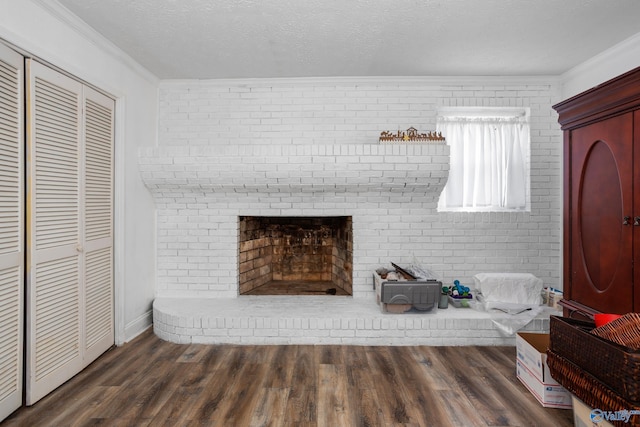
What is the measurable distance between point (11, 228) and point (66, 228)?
45cm

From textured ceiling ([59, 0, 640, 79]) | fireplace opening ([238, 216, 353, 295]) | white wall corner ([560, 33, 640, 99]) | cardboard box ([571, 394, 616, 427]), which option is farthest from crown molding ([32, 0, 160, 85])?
white wall corner ([560, 33, 640, 99])

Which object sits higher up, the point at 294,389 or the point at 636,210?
the point at 636,210

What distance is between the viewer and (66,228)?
2.65 m

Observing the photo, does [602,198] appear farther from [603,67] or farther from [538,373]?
[603,67]

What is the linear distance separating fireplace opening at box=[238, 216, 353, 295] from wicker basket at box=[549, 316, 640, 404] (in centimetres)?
246

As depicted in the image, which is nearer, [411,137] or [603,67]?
[603,67]

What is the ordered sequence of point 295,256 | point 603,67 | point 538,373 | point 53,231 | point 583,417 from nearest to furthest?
1. point 583,417
2. point 538,373
3. point 53,231
4. point 603,67
5. point 295,256

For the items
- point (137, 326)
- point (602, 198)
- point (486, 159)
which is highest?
point (486, 159)

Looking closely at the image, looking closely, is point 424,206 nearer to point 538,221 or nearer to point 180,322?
point 538,221

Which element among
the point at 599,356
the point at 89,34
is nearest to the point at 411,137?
the point at 599,356

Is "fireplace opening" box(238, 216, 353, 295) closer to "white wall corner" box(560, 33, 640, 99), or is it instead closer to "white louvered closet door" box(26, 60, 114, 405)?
"white louvered closet door" box(26, 60, 114, 405)

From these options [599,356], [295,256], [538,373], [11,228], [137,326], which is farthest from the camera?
[295,256]

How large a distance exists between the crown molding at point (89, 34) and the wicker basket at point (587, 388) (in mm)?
3893

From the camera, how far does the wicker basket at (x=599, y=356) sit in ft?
4.85
